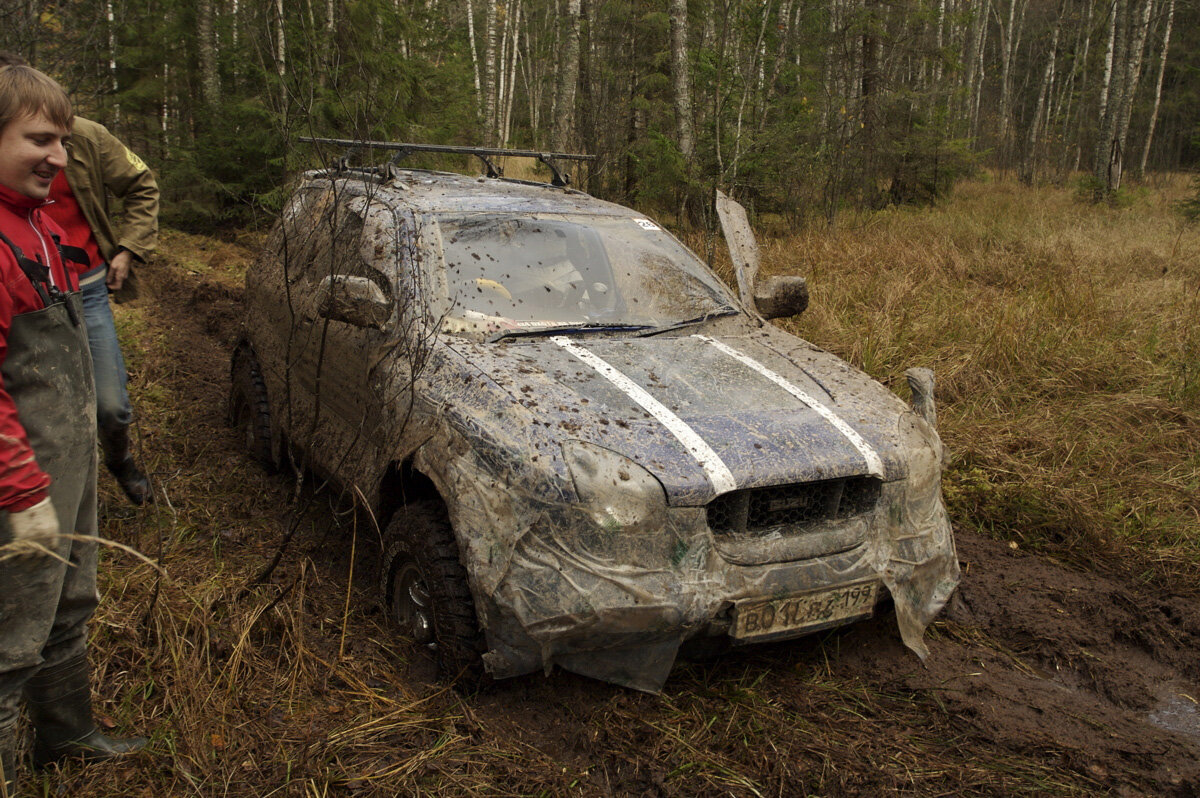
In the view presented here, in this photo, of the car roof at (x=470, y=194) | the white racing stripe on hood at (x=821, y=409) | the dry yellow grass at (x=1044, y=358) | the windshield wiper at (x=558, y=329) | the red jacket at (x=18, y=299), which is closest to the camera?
the red jacket at (x=18, y=299)

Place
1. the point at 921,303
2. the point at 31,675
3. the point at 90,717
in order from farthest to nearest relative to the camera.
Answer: the point at 921,303
the point at 90,717
the point at 31,675

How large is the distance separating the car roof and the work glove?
2.33m

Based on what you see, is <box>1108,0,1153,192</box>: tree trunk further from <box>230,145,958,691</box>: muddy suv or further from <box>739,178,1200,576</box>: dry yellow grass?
<box>230,145,958,691</box>: muddy suv

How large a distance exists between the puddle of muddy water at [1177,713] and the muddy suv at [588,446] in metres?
0.86

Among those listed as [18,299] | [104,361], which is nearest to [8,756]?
[18,299]

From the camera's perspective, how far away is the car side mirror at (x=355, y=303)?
341cm

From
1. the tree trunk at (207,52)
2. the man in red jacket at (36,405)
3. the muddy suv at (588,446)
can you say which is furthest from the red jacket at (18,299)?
the tree trunk at (207,52)

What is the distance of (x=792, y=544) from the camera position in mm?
2920

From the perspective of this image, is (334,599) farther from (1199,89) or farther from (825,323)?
(1199,89)

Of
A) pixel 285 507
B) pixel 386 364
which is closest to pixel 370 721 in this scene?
pixel 386 364

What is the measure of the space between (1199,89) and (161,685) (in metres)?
38.9

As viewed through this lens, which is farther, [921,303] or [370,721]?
[921,303]

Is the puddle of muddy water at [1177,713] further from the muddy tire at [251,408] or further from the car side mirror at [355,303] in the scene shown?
the muddy tire at [251,408]

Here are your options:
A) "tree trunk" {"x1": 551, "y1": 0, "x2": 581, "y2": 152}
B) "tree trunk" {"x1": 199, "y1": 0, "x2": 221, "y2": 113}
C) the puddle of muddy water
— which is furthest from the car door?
"tree trunk" {"x1": 199, "y1": 0, "x2": 221, "y2": 113}
